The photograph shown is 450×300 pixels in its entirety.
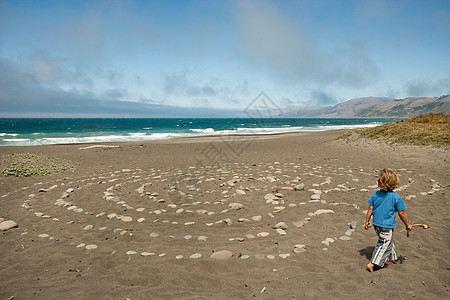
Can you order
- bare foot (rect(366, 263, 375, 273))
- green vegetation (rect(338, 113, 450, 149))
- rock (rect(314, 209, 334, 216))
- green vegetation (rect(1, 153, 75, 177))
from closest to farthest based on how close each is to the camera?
bare foot (rect(366, 263, 375, 273))
rock (rect(314, 209, 334, 216))
green vegetation (rect(1, 153, 75, 177))
green vegetation (rect(338, 113, 450, 149))

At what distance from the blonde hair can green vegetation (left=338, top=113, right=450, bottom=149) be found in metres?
15.2

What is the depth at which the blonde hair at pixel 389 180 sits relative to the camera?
4602mm

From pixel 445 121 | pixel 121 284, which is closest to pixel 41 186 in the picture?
pixel 121 284

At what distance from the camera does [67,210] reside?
26.6ft

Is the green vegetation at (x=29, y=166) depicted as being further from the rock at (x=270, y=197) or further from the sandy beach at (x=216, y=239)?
the rock at (x=270, y=197)

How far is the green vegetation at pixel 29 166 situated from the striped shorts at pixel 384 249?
14.4 m

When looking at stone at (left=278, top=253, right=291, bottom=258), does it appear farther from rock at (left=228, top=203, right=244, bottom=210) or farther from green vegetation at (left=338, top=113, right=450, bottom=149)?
green vegetation at (left=338, top=113, right=450, bottom=149)

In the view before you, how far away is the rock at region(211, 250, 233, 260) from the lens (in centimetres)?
509

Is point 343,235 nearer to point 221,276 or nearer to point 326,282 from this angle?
point 326,282

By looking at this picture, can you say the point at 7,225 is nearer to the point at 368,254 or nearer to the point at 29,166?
the point at 29,166

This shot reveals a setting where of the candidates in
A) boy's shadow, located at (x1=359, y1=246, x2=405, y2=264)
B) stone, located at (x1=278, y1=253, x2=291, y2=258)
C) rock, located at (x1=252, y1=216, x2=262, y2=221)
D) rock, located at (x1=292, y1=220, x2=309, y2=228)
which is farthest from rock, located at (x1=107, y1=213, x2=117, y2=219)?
boy's shadow, located at (x1=359, y1=246, x2=405, y2=264)

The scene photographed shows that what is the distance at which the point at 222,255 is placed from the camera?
5.14m

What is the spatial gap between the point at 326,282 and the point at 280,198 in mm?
4299

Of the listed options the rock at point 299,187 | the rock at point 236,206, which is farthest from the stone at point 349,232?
the rock at point 299,187
